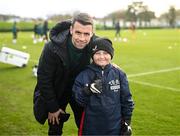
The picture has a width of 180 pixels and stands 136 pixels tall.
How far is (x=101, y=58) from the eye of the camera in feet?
14.1

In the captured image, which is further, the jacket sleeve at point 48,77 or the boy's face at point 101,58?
the jacket sleeve at point 48,77

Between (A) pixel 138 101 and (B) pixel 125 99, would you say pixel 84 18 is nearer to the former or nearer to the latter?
(B) pixel 125 99

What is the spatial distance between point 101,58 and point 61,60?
46 centimetres

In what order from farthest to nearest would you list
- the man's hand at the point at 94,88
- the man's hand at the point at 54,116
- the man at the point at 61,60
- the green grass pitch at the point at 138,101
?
the green grass pitch at the point at 138,101 → the man's hand at the point at 54,116 → the man at the point at 61,60 → the man's hand at the point at 94,88

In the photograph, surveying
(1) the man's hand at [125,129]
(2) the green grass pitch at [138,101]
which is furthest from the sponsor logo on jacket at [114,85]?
Answer: (2) the green grass pitch at [138,101]

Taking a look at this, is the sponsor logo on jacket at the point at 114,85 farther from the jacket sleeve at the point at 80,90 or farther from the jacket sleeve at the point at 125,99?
the jacket sleeve at the point at 80,90

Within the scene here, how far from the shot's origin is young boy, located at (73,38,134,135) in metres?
4.23

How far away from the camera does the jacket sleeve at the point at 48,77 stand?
443cm

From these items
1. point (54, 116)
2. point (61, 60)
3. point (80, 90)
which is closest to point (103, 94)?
point (80, 90)

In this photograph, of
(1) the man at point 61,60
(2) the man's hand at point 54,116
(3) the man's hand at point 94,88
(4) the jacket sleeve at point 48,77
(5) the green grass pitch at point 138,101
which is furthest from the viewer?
(5) the green grass pitch at point 138,101

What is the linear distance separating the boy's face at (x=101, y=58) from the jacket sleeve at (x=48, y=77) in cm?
46

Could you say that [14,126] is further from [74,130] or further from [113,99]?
[113,99]

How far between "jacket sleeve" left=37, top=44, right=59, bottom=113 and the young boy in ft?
0.94

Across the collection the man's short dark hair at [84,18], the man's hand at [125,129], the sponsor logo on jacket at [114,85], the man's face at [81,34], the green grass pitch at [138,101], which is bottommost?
the green grass pitch at [138,101]
